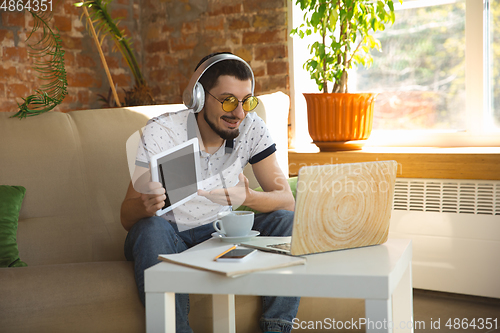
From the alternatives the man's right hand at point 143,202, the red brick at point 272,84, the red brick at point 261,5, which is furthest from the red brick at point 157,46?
the man's right hand at point 143,202

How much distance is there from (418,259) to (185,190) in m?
1.39

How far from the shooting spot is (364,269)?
37.6 inches

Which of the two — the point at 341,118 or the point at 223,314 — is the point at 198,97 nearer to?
the point at 223,314

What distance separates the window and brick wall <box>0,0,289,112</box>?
0.19m

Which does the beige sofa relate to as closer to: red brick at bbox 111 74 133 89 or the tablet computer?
the tablet computer

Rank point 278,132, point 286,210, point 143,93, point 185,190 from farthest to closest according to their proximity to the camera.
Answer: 1. point 143,93
2. point 278,132
3. point 286,210
4. point 185,190

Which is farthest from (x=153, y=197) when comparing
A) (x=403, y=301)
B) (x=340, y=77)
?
(x=340, y=77)

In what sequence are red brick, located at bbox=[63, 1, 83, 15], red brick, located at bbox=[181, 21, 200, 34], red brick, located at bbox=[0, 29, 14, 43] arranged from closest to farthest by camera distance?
red brick, located at bbox=[0, 29, 14, 43] < red brick, located at bbox=[63, 1, 83, 15] < red brick, located at bbox=[181, 21, 200, 34]

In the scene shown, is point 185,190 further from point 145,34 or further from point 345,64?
point 145,34

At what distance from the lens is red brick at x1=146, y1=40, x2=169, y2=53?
355 centimetres

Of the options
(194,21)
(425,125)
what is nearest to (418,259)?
(425,125)

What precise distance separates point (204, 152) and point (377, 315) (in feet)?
3.17

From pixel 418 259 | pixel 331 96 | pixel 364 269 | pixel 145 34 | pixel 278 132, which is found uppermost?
pixel 145 34

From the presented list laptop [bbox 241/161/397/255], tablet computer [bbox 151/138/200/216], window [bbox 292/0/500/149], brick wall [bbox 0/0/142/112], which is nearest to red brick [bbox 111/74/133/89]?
brick wall [bbox 0/0/142/112]
